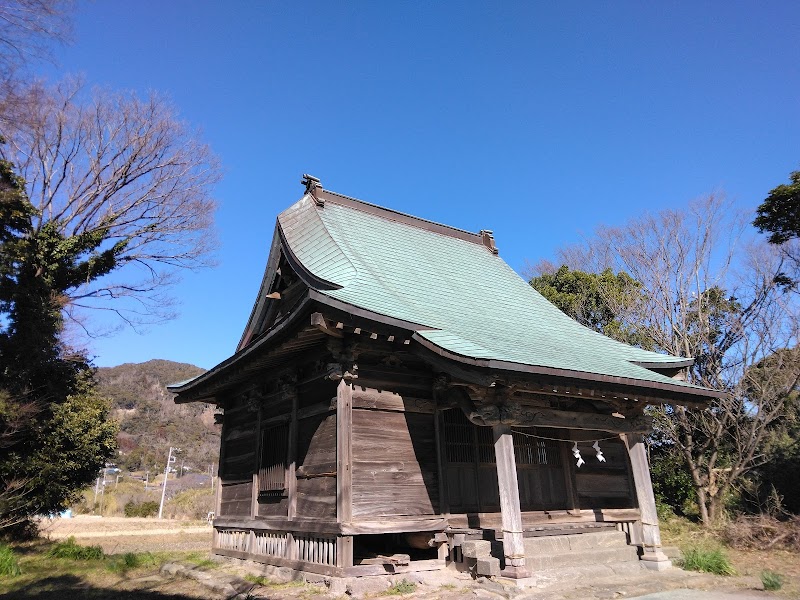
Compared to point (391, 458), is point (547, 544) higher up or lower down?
lower down

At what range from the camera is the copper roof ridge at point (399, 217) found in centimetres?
1298

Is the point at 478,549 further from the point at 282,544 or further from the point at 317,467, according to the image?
the point at 282,544

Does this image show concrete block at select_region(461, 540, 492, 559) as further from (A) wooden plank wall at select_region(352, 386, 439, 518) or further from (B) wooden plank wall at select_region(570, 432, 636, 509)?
(B) wooden plank wall at select_region(570, 432, 636, 509)

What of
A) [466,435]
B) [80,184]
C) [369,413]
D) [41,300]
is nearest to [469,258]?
[466,435]

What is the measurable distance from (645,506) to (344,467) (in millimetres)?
5261

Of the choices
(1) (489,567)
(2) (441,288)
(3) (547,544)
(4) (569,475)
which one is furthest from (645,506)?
(2) (441,288)

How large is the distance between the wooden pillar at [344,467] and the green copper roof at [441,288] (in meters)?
1.43

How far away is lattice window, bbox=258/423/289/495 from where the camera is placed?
945 cm

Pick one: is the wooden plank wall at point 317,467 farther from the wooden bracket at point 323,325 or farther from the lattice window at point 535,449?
the lattice window at point 535,449

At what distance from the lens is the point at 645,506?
29.6ft

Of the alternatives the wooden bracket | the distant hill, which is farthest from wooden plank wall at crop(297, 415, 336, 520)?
the distant hill

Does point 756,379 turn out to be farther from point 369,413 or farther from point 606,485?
point 369,413

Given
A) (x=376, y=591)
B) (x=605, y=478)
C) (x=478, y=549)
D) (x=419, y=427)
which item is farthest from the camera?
(x=605, y=478)

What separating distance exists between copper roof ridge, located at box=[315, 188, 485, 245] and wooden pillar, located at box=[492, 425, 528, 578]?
24.4 ft
